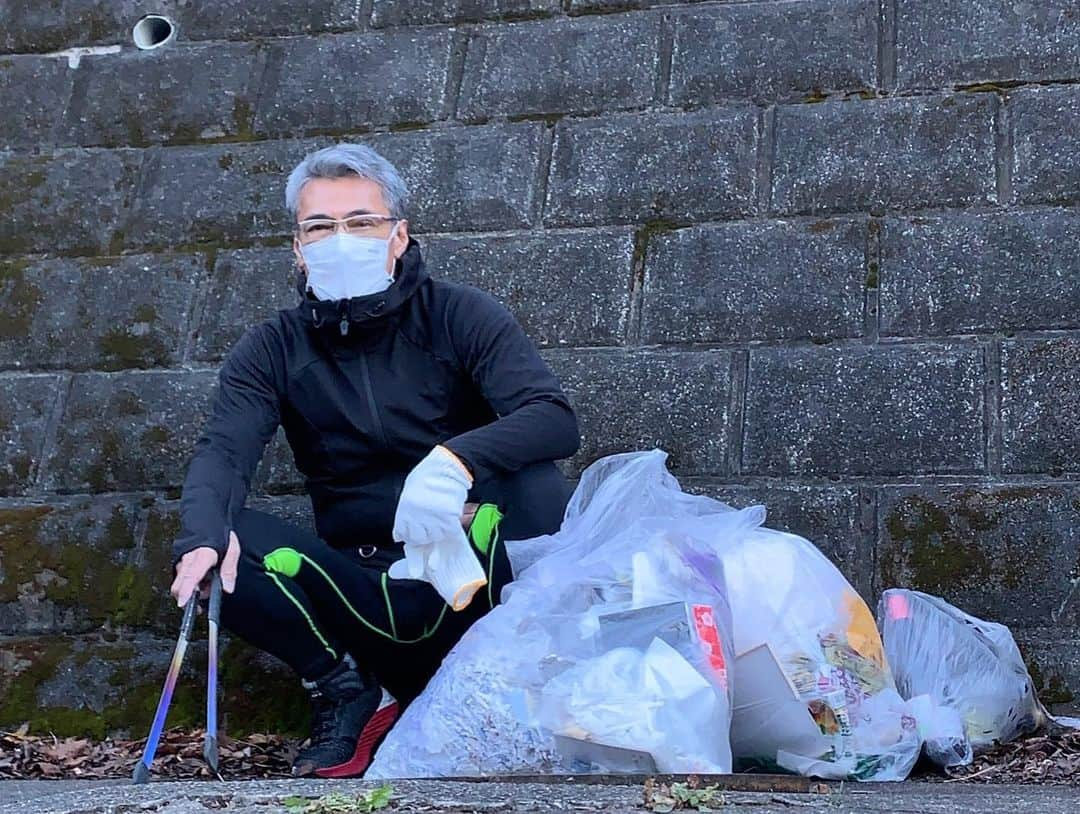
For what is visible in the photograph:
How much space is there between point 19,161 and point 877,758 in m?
2.94

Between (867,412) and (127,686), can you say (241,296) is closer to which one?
(127,686)

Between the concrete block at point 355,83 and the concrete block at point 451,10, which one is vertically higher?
the concrete block at point 451,10

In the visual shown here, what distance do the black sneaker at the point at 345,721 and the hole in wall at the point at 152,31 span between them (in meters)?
2.20

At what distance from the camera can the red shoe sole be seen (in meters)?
3.10

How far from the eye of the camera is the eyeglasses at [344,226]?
3.29 m

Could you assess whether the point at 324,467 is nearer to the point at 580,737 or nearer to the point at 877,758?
the point at 580,737

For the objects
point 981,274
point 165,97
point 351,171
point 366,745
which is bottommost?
point 366,745

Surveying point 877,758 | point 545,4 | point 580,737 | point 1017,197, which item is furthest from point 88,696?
point 1017,197

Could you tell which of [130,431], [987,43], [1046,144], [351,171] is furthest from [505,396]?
[987,43]

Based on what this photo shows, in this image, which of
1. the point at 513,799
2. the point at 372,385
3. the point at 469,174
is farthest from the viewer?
the point at 469,174

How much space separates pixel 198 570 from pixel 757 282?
1.62m

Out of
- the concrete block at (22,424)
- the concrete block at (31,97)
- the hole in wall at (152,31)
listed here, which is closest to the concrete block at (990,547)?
the concrete block at (22,424)

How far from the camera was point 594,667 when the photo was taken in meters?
2.70

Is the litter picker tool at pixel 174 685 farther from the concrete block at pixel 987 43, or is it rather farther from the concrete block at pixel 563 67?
the concrete block at pixel 987 43
